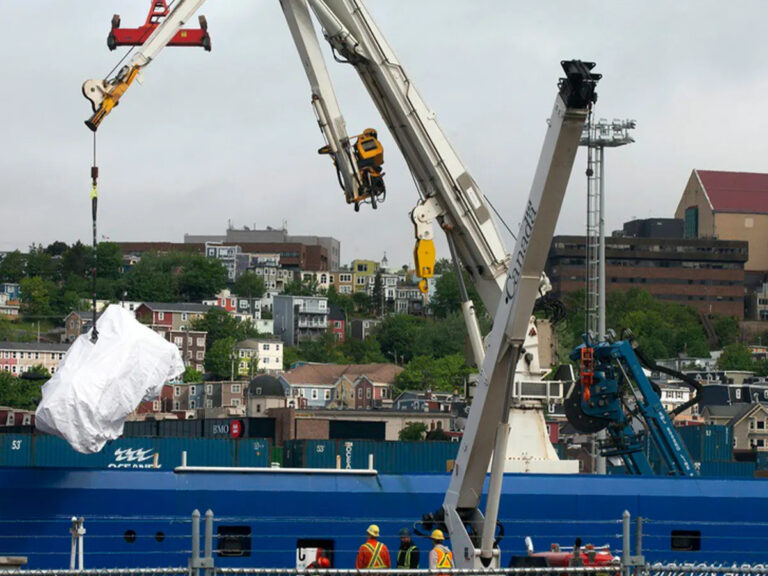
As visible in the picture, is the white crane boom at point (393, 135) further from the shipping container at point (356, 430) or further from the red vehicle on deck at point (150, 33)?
the shipping container at point (356, 430)

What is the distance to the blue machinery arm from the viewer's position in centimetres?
3484

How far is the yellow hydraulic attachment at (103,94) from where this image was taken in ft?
95.3

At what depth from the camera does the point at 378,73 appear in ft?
103

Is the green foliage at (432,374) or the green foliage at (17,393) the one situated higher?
the green foliage at (432,374)

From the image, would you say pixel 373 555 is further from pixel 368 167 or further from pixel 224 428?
pixel 224 428

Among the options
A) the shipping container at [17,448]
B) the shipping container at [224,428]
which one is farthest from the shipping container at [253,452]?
the shipping container at [224,428]

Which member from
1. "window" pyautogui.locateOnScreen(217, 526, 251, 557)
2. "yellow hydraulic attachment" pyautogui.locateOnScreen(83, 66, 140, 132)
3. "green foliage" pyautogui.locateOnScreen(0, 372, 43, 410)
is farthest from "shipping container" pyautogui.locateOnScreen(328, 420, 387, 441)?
"green foliage" pyautogui.locateOnScreen(0, 372, 43, 410)

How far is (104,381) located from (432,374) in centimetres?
16074

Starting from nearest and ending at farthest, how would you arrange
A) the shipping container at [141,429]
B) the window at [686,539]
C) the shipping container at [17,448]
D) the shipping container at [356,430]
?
the window at [686,539] < the shipping container at [17,448] < the shipping container at [356,430] < the shipping container at [141,429]

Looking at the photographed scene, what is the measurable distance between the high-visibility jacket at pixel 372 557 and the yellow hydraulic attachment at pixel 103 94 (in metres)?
10.6

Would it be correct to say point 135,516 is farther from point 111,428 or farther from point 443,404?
point 443,404

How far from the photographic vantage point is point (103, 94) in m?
29.1

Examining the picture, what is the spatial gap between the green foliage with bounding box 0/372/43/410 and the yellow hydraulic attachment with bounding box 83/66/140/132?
447ft

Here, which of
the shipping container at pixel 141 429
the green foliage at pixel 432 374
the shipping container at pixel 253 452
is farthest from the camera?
the green foliage at pixel 432 374
